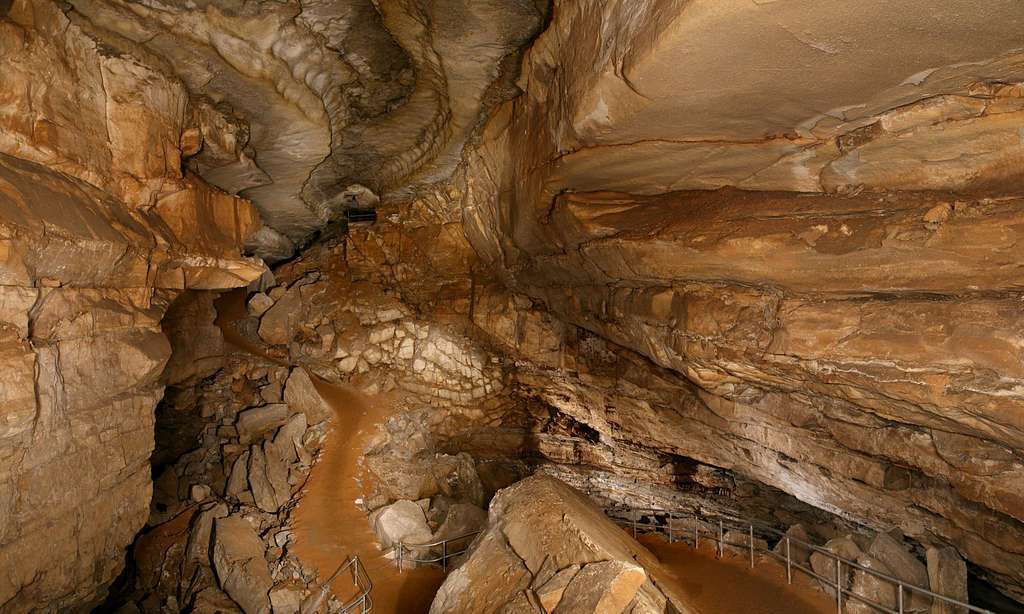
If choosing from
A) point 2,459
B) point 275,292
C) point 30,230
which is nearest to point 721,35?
point 30,230

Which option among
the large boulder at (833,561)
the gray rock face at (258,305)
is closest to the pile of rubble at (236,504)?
the gray rock face at (258,305)

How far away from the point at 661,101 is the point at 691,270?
8.99ft

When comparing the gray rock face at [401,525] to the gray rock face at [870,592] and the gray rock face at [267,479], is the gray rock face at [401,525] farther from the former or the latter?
the gray rock face at [870,592]

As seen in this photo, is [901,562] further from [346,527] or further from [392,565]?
[346,527]

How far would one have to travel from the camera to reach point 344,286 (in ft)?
54.4

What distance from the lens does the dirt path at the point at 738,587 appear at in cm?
661

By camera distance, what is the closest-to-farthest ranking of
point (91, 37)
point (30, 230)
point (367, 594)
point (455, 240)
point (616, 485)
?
1. point (30, 230)
2. point (91, 37)
3. point (367, 594)
4. point (616, 485)
5. point (455, 240)

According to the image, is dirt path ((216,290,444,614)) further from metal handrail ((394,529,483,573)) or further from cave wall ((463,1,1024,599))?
cave wall ((463,1,1024,599))

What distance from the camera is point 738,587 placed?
23.7 feet

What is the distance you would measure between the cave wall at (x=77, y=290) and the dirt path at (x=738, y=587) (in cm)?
740

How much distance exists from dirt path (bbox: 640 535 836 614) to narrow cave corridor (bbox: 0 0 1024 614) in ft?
0.22

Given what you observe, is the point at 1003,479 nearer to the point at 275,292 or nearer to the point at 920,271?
the point at 920,271

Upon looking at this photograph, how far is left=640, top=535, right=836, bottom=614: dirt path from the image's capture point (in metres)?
A: 6.61

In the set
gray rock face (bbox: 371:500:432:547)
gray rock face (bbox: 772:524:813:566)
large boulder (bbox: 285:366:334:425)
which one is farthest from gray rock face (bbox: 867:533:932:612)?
large boulder (bbox: 285:366:334:425)
